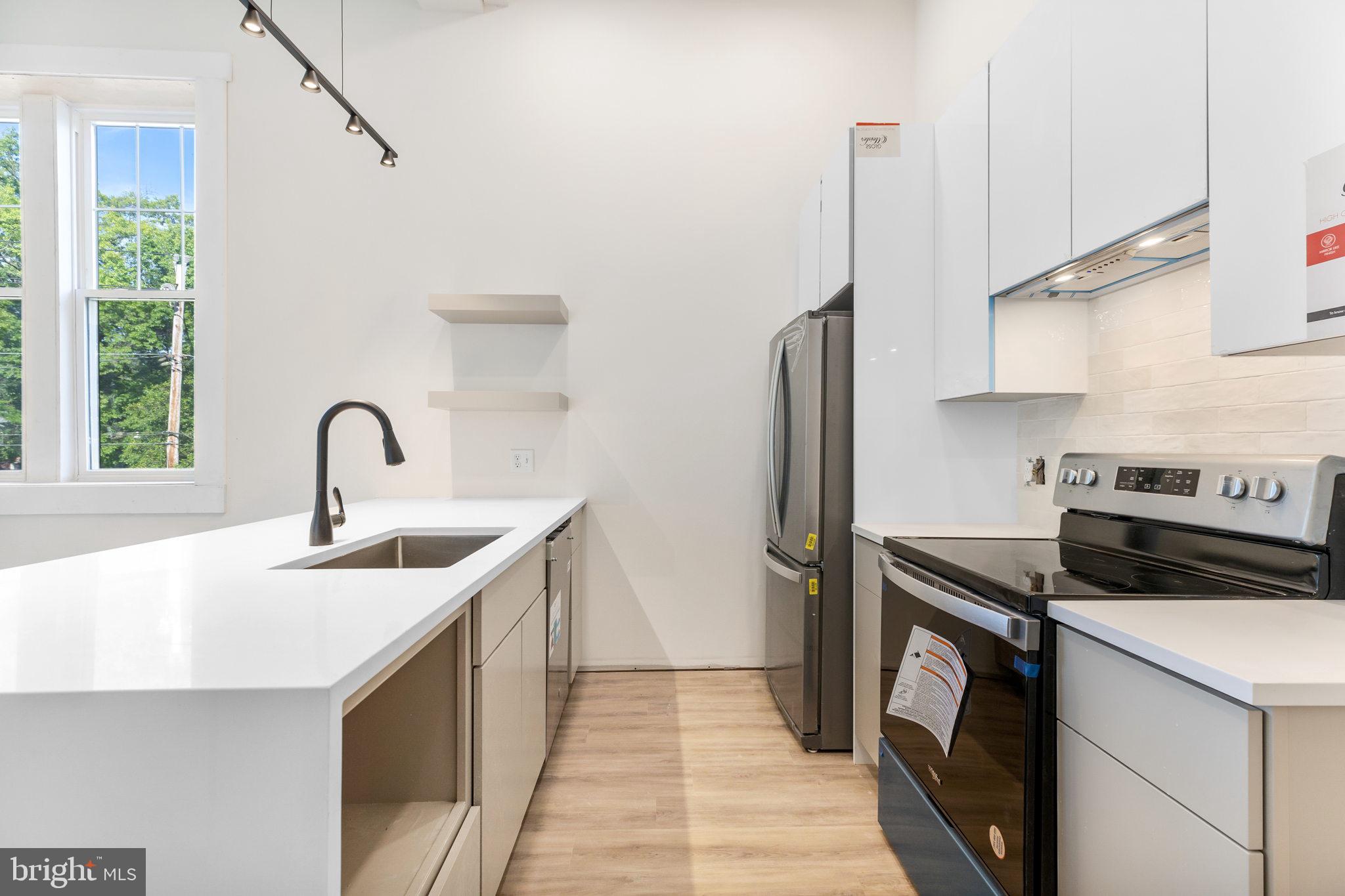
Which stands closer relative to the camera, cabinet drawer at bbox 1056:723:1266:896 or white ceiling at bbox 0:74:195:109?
cabinet drawer at bbox 1056:723:1266:896

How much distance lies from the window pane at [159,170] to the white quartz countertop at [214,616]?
248 centimetres

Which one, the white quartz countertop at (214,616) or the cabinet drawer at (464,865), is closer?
the white quartz countertop at (214,616)

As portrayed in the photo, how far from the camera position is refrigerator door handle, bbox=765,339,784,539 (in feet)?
8.48

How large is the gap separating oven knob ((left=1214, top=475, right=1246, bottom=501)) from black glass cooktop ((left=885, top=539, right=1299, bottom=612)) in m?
0.16

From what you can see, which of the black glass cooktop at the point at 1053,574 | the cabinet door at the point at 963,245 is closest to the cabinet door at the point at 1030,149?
the cabinet door at the point at 963,245

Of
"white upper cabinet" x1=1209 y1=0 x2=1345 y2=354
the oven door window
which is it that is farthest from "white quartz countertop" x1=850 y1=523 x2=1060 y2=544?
"white upper cabinet" x1=1209 y1=0 x2=1345 y2=354

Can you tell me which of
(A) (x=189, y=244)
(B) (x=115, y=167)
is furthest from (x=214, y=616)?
(B) (x=115, y=167)

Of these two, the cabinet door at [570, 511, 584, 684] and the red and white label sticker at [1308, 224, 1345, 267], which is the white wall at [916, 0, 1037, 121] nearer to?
the red and white label sticker at [1308, 224, 1345, 267]

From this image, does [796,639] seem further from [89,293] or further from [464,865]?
[89,293]

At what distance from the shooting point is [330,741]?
2.17 feet

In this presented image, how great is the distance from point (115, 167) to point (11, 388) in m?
1.17

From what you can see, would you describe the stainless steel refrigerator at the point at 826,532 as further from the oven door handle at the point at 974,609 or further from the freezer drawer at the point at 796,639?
the oven door handle at the point at 974,609

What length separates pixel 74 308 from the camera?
3.06 metres

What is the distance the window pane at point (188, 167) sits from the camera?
3.17 metres
